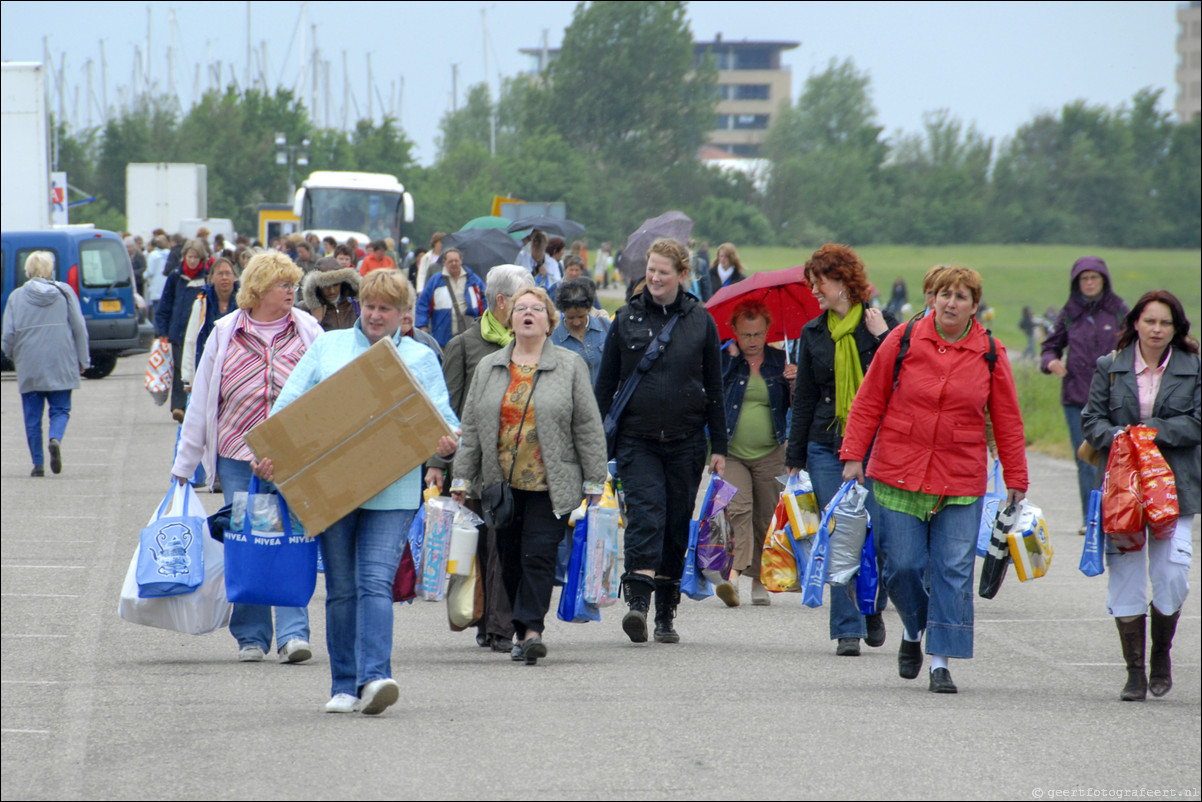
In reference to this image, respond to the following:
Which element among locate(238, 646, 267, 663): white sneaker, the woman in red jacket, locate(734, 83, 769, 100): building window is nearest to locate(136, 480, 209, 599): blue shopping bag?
locate(238, 646, 267, 663): white sneaker

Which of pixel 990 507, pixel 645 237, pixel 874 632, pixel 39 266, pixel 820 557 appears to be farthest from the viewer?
pixel 645 237

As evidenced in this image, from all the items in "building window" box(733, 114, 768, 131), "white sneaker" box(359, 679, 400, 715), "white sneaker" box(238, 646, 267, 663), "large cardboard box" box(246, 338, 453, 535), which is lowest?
"white sneaker" box(238, 646, 267, 663)

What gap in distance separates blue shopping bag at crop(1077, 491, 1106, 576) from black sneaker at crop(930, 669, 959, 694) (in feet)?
2.81

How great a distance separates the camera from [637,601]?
8.31m

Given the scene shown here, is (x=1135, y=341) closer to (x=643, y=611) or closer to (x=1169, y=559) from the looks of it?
(x=1169, y=559)

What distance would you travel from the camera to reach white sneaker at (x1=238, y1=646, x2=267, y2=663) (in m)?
7.71

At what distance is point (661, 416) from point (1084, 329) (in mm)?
4823

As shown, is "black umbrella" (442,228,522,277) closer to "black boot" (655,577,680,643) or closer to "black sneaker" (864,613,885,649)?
"black boot" (655,577,680,643)

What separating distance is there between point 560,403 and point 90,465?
9596 mm

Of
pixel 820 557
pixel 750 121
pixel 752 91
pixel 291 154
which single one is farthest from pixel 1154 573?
pixel 750 121

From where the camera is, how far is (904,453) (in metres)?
7.16

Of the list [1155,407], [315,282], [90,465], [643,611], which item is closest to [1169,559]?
[1155,407]

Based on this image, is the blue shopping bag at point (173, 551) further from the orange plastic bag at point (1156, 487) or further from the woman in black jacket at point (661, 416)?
the orange plastic bag at point (1156, 487)

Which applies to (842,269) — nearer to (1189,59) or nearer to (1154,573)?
Result: (1154,573)
